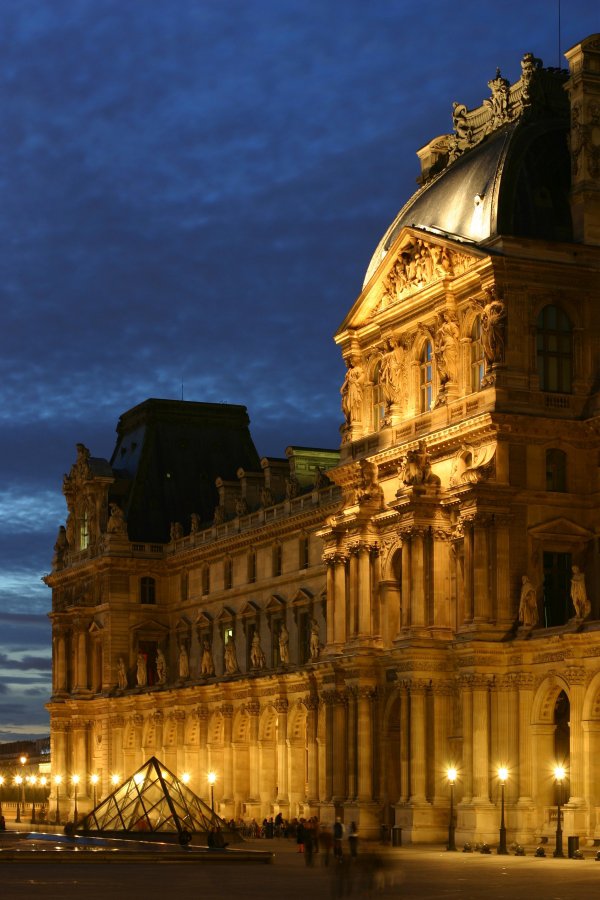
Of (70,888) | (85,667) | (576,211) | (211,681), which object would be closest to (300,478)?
(211,681)

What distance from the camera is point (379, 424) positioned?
85625 millimetres

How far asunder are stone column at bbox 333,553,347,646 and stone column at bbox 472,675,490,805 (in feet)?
35.5

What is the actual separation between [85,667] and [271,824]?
3428cm

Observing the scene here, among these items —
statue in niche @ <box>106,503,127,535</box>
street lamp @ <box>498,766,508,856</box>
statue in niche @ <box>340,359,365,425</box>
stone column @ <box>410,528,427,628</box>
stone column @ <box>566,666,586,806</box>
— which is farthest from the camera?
statue in niche @ <box>106,503,127,535</box>

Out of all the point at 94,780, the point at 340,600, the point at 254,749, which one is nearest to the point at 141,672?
the point at 94,780

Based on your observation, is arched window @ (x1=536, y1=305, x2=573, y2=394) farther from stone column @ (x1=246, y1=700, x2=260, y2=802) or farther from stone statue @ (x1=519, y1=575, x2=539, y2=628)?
stone column @ (x1=246, y1=700, x2=260, y2=802)

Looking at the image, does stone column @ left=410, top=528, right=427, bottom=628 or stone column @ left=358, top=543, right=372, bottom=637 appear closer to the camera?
stone column @ left=410, top=528, right=427, bottom=628

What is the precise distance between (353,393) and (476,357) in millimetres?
9139

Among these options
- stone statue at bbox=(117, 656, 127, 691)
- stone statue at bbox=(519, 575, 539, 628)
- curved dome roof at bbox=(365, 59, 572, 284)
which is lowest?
stone statue at bbox=(117, 656, 127, 691)

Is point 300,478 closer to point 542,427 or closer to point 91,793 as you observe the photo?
point 91,793

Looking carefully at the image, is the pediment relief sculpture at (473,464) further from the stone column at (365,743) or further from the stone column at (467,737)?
the stone column at (365,743)

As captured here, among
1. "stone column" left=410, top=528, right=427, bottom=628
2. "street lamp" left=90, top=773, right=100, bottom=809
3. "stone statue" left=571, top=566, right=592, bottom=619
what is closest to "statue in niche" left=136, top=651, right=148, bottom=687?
"street lamp" left=90, top=773, right=100, bottom=809

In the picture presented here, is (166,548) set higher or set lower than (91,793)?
higher

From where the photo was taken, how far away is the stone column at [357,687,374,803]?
81625mm
